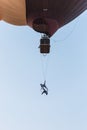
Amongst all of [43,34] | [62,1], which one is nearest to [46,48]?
[43,34]

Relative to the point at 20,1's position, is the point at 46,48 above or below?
below

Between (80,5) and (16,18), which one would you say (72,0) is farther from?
(16,18)

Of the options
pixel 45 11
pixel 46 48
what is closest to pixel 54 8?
pixel 45 11

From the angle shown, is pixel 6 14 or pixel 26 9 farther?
pixel 6 14

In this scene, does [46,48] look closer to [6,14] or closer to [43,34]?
[43,34]
